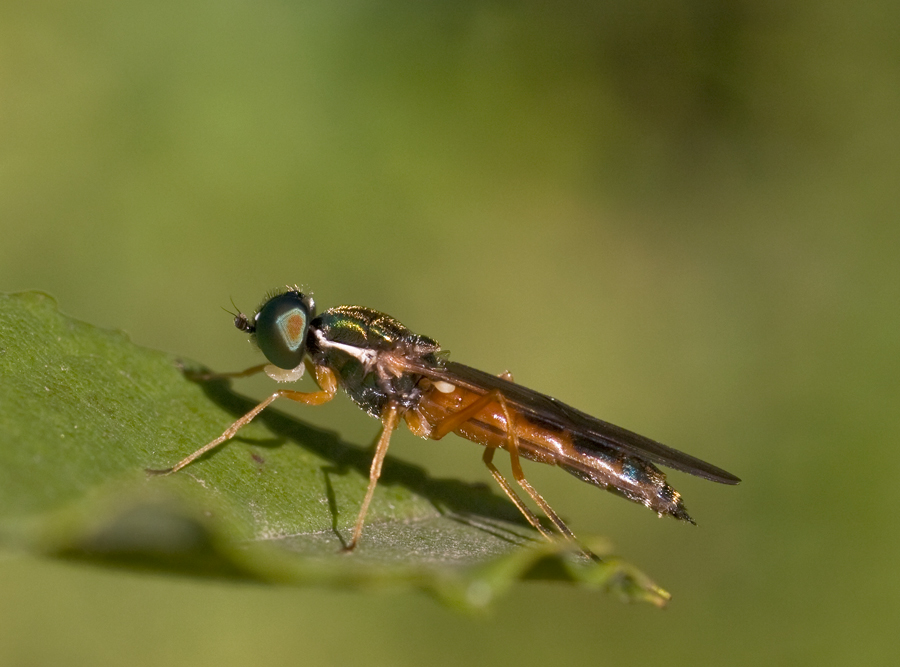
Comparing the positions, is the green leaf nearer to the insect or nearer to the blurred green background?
the insect

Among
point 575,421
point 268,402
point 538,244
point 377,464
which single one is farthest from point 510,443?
point 538,244

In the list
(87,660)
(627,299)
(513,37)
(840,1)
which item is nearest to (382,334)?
(87,660)

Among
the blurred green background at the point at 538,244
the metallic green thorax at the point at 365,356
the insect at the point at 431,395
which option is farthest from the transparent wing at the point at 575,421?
the blurred green background at the point at 538,244

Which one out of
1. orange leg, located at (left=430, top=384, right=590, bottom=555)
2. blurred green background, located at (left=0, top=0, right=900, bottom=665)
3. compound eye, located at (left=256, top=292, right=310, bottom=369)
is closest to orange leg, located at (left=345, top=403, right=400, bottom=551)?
orange leg, located at (left=430, top=384, right=590, bottom=555)

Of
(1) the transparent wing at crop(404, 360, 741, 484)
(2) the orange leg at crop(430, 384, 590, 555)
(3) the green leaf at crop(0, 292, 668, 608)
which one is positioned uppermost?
(1) the transparent wing at crop(404, 360, 741, 484)

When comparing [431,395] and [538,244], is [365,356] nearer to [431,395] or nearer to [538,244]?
[431,395]

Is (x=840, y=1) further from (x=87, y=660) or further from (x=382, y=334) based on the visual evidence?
(x=87, y=660)
